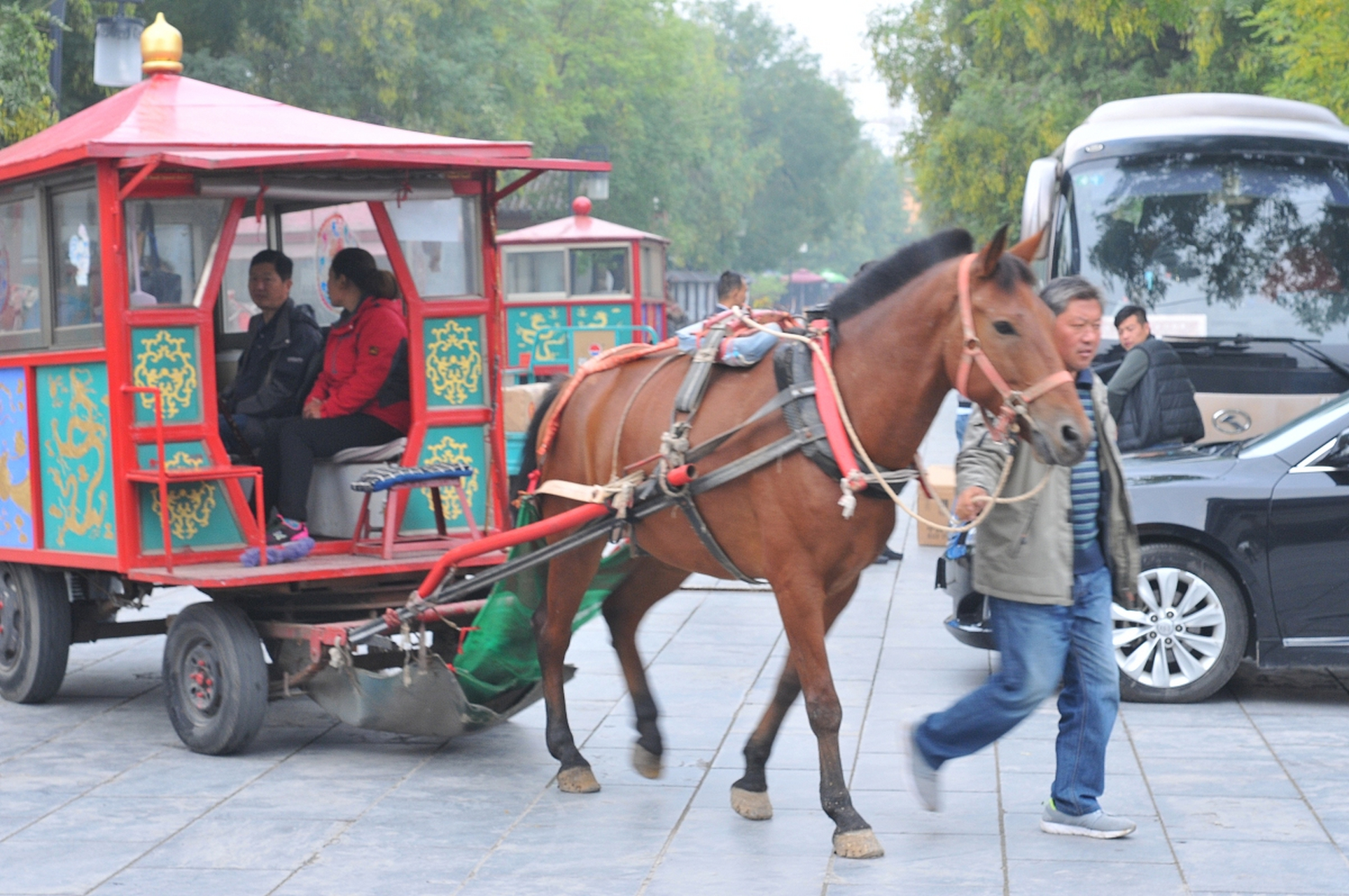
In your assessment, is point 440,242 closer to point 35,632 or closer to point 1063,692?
point 35,632

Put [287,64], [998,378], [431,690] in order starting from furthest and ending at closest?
[287,64] → [431,690] → [998,378]

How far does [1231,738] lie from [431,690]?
11.2ft

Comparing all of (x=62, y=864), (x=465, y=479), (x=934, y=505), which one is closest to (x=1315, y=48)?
(x=934, y=505)

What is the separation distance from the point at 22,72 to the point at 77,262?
6.98 m

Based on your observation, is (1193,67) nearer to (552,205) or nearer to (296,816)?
(296,816)

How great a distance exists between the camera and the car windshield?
7.91m

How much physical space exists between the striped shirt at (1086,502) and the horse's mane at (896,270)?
0.62 m

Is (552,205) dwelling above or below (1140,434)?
above

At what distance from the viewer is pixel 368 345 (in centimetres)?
771

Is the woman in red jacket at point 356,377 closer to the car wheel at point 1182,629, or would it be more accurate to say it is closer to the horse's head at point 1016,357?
the horse's head at point 1016,357

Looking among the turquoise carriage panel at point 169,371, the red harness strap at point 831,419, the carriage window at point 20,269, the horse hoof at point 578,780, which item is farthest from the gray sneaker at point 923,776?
the carriage window at point 20,269

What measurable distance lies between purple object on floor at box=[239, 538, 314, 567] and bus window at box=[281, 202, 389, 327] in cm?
240

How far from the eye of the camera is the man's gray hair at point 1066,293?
537 centimetres

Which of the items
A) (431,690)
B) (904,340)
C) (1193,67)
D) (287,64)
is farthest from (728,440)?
(287,64)
